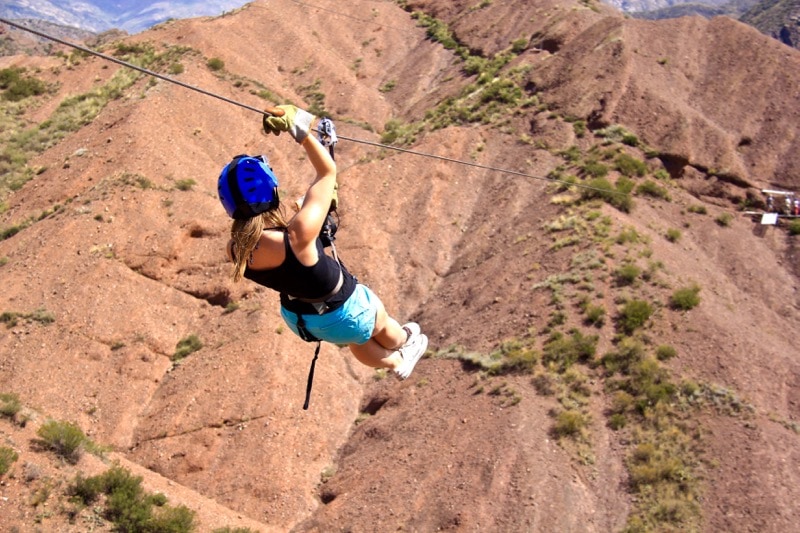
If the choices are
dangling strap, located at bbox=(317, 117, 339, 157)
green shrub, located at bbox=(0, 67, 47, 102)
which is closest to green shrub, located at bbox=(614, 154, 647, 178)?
dangling strap, located at bbox=(317, 117, 339, 157)

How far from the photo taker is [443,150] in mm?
30172

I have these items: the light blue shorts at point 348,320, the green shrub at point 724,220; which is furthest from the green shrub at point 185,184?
the light blue shorts at point 348,320

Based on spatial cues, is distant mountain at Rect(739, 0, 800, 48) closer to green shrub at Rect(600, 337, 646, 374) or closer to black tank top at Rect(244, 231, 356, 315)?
green shrub at Rect(600, 337, 646, 374)

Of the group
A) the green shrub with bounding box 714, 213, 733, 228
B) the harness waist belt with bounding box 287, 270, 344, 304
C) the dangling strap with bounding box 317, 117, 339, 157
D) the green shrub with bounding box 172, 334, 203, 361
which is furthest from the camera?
the green shrub with bounding box 714, 213, 733, 228

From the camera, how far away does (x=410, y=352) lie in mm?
8008

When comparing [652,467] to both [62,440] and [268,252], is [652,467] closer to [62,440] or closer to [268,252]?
[62,440]

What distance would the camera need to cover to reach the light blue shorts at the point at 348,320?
646 cm

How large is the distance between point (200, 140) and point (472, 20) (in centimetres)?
2180

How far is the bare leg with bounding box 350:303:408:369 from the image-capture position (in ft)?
24.3

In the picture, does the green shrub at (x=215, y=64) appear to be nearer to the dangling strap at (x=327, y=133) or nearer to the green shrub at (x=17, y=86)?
the green shrub at (x=17, y=86)

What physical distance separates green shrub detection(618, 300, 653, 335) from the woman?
42.5ft

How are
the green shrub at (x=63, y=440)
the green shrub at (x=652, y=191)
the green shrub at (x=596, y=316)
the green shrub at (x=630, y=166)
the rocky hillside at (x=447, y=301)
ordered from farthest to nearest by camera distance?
the green shrub at (x=630, y=166) → the green shrub at (x=652, y=191) → the green shrub at (x=596, y=316) → the rocky hillside at (x=447, y=301) → the green shrub at (x=63, y=440)

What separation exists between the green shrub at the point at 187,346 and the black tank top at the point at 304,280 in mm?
15714

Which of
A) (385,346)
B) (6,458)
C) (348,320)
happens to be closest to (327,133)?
(348,320)
